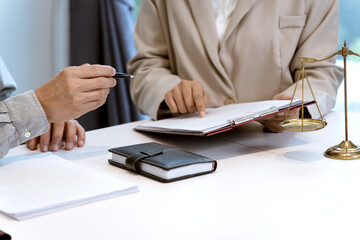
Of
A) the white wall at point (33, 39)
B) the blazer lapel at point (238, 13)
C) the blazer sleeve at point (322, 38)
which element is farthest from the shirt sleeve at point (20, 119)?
the white wall at point (33, 39)

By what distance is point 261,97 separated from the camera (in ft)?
6.45

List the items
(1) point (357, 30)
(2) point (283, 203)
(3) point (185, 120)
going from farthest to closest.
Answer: (1) point (357, 30), (3) point (185, 120), (2) point (283, 203)

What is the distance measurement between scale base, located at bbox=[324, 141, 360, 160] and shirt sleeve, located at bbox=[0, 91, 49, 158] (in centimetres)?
75

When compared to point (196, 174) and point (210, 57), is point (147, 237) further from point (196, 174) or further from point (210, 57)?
point (210, 57)

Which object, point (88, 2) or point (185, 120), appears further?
point (88, 2)

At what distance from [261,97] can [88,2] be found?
1551mm

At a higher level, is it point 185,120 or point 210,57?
point 210,57

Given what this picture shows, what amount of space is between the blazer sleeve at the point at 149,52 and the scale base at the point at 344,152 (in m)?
0.78

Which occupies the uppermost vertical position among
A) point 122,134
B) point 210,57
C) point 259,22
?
point 259,22

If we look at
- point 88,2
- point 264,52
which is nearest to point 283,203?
point 264,52

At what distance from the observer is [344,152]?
50.6 inches

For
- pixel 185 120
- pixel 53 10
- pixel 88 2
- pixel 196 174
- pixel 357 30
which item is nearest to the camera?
pixel 196 174

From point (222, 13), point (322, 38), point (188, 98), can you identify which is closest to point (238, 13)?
point (222, 13)

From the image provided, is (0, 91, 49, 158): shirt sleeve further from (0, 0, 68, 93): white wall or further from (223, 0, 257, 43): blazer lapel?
(0, 0, 68, 93): white wall
